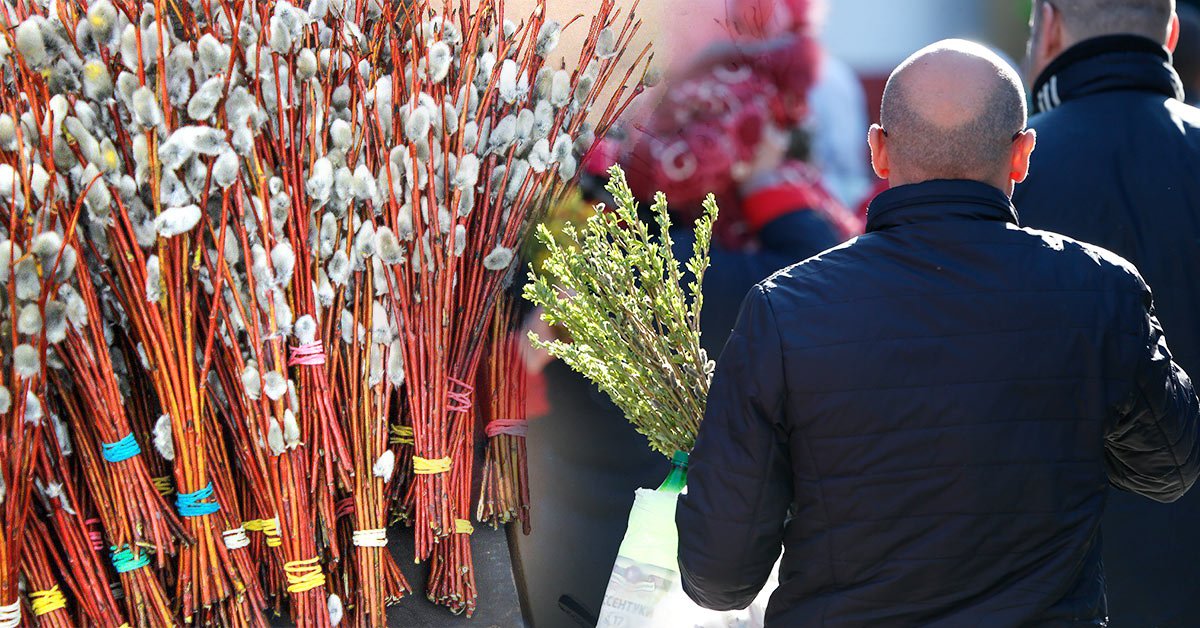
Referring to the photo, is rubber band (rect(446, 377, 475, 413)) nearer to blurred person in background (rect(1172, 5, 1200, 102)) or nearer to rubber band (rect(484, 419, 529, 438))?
rubber band (rect(484, 419, 529, 438))

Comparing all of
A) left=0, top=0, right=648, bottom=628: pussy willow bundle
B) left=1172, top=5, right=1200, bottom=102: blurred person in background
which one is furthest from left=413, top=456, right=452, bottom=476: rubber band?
left=1172, top=5, right=1200, bottom=102: blurred person in background

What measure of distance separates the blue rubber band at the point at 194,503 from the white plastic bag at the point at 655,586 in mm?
646

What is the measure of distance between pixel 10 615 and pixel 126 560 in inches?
6.7

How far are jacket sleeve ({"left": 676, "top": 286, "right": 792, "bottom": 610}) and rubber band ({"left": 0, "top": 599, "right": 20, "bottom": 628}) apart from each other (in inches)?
39.3

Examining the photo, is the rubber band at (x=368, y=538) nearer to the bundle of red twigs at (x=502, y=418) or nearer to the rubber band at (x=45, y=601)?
the bundle of red twigs at (x=502, y=418)

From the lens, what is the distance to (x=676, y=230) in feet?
7.63

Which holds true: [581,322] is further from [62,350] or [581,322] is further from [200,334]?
[62,350]

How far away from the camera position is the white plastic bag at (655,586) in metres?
1.65

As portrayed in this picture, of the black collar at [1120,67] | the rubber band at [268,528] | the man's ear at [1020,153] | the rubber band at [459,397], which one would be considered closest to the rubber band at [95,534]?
the rubber band at [268,528]

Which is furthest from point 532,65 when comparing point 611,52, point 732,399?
point 732,399

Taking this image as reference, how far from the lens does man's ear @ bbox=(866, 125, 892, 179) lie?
1431mm

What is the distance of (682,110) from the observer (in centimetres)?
238

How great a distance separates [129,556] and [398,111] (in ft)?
2.68

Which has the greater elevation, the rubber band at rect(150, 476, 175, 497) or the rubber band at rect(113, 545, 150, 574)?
the rubber band at rect(150, 476, 175, 497)
